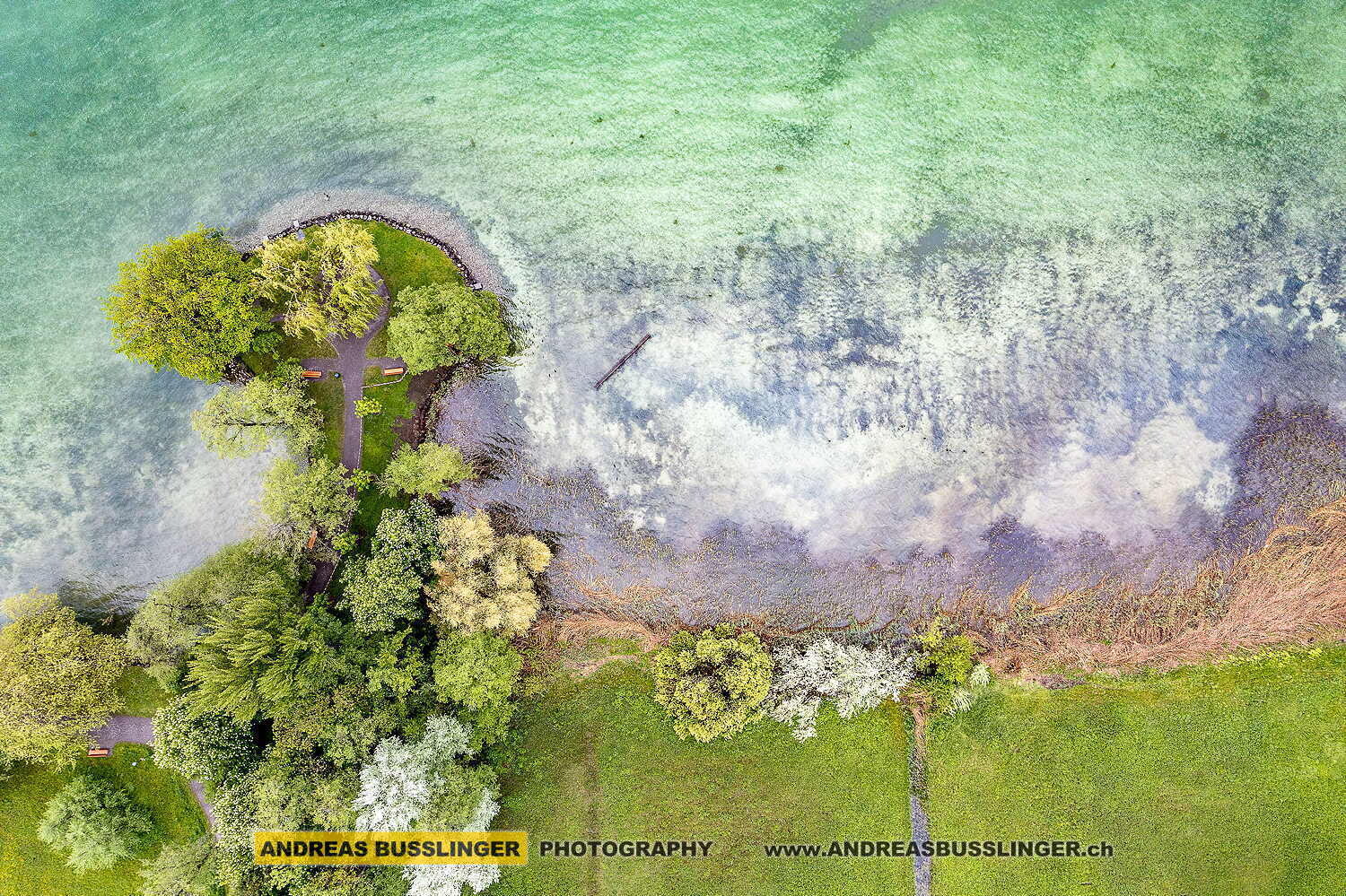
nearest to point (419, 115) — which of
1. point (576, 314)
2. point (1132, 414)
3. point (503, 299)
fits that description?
point (503, 299)

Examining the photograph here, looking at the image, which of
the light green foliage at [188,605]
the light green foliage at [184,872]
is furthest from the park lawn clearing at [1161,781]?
the light green foliage at [184,872]

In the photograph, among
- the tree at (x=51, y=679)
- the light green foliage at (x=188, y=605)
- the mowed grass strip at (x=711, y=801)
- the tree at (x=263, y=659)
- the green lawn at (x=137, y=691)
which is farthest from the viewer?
the green lawn at (x=137, y=691)

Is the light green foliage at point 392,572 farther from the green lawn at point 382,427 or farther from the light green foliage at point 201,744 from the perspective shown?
the light green foliage at point 201,744

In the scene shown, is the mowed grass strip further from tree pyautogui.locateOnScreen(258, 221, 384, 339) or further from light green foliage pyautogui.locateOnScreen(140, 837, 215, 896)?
tree pyautogui.locateOnScreen(258, 221, 384, 339)

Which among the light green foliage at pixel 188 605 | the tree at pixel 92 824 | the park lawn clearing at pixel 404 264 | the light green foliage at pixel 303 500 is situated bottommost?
the tree at pixel 92 824

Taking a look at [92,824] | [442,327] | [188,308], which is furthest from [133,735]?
[442,327]

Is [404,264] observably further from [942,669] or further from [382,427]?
[942,669]

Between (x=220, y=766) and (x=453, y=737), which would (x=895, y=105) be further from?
(x=220, y=766)
